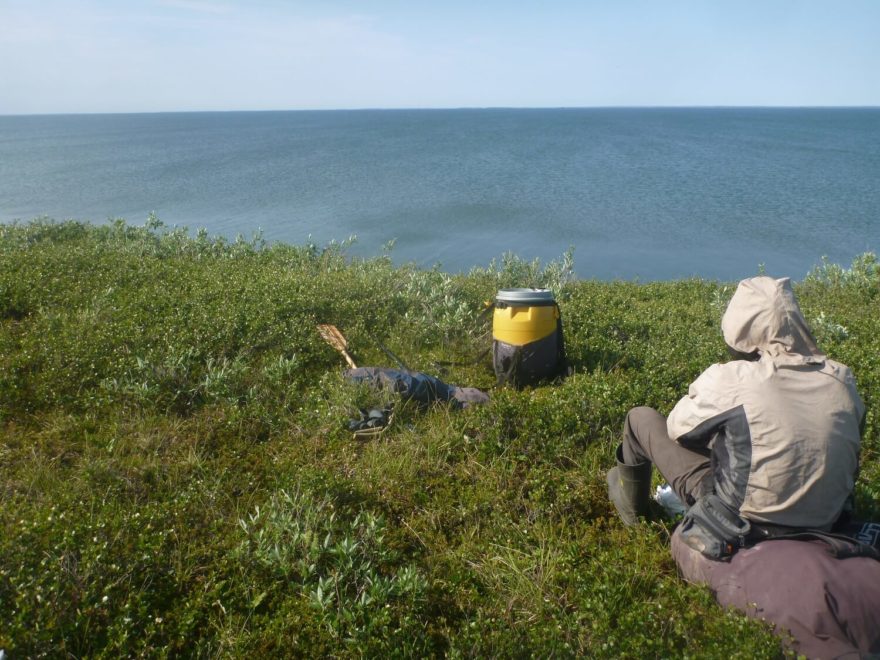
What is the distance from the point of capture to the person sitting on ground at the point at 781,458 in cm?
305

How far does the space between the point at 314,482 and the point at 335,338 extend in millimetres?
3083

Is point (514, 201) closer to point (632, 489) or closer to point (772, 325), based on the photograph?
point (632, 489)

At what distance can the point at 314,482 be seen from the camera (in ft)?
14.8

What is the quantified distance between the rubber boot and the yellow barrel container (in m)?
2.05

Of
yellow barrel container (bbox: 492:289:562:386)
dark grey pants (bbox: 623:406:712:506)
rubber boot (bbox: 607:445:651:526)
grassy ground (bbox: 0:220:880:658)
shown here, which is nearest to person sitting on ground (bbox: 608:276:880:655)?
dark grey pants (bbox: 623:406:712:506)

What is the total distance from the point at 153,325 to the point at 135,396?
5.26ft

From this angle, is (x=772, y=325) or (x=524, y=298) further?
(x=524, y=298)

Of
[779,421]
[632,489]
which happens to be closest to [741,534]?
[779,421]

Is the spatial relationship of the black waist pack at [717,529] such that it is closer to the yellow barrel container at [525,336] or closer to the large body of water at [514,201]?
the yellow barrel container at [525,336]

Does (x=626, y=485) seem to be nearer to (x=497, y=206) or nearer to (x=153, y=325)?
(x=153, y=325)

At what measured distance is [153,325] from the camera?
7172 millimetres

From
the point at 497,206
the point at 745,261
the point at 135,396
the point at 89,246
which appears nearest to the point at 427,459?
the point at 135,396

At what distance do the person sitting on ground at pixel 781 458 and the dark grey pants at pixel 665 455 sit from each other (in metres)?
0.14

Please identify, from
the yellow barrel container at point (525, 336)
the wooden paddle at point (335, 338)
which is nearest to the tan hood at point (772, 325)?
the yellow barrel container at point (525, 336)
